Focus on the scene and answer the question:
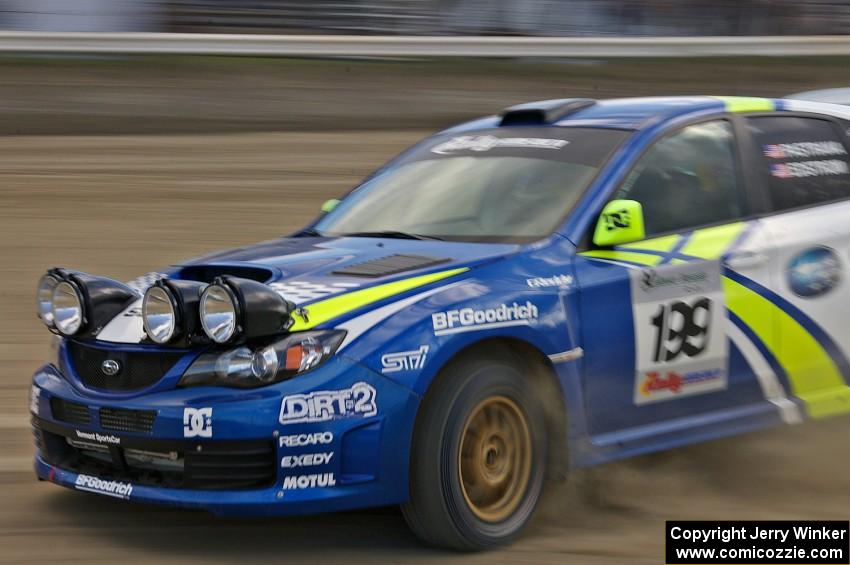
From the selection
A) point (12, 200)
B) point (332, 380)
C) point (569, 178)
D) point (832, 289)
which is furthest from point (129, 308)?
point (12, 200)

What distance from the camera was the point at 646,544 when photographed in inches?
198

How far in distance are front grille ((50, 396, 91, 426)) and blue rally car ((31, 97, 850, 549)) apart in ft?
0.05

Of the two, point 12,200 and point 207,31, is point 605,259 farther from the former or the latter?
point 207,31

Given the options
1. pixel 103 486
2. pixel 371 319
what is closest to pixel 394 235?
pixel 371 319

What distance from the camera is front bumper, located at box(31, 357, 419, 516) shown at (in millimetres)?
4609

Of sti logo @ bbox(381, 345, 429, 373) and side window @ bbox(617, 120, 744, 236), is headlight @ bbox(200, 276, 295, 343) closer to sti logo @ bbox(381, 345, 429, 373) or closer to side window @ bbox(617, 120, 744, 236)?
sti logo @ bbox(381, 345, 429, 373)

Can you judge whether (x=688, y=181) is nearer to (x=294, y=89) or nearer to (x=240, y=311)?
(x=240, y=311)

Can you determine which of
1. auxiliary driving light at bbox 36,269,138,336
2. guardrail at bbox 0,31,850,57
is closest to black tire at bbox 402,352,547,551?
auxiliary driving light at bbox 36,269,138,336

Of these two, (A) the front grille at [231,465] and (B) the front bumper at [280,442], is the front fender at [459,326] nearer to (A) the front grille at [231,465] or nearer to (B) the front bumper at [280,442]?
(B) the front bumper at [280,442]

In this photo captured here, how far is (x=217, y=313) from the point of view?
4.69 meters

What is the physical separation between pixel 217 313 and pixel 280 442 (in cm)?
50

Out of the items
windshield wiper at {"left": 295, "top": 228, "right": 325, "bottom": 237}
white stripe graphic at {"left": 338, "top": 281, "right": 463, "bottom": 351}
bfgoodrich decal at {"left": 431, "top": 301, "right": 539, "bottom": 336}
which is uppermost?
windshield wiper at {"left": 295, "top": 228, "right": 325, "bottom": 237}

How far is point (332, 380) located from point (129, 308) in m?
1.01

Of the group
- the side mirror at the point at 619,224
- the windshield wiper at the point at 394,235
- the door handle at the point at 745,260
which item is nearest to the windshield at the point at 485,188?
the windshield wiper at the point at 394,235
